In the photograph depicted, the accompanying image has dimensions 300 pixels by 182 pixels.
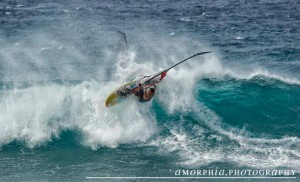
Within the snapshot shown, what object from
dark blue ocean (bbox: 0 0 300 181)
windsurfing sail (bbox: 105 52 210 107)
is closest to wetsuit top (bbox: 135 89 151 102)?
windsurfing sail (bbox: 105 52 210 107)

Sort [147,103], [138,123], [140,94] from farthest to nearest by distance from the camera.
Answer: [147,103] → [138,123] → [140,94]

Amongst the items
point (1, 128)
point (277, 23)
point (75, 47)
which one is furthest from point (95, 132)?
point (277, 23)

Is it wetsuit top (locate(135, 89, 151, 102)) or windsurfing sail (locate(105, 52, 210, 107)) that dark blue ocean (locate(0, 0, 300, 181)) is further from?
wetsuit top (locate(135, 89, 151, 102))

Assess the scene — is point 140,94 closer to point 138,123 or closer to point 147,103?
point 138,123

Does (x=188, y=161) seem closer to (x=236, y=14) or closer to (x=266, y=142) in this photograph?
(x=266, y=142)

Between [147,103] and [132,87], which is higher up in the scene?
[132,87]

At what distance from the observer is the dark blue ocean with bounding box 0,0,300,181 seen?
32.1 m

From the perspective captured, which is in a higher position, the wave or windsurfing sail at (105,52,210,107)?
windsurfing sail at (105,52,210,107)

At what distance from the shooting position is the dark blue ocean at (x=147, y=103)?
3206 centimetres

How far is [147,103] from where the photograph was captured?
120 ft

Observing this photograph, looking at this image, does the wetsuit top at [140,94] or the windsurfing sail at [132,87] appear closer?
the windsurfing sail at [132,87]

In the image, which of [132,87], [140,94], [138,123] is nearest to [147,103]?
[138,123]

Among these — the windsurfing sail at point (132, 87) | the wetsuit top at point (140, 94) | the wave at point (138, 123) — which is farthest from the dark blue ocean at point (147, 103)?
the wetsuit top at point (140, 94)

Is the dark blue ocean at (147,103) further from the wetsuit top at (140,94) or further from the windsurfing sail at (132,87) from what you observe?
the wetsuit top at (140,94)
